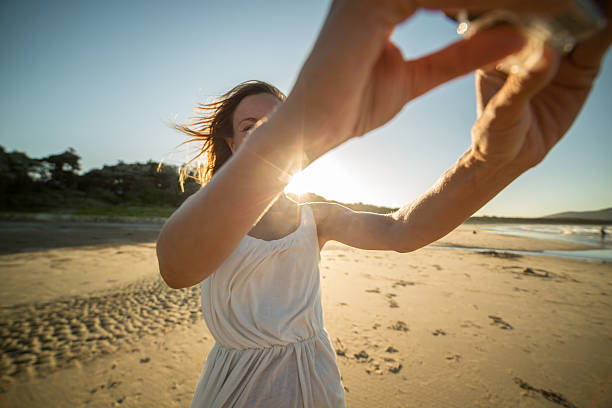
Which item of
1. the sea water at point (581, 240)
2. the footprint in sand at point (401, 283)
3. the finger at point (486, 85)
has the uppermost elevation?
the finger at point (486, 85)

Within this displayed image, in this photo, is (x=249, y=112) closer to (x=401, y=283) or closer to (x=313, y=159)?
(x=313, y=159)

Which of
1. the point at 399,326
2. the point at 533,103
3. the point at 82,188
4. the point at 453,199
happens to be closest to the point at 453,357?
the point at 399,326

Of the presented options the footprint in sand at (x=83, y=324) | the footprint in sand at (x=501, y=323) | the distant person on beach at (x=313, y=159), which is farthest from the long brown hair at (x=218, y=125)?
the footprint in sand at (x=501, y=323)

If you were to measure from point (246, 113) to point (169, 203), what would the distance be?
3558 centimetres

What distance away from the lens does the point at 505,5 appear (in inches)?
13.5

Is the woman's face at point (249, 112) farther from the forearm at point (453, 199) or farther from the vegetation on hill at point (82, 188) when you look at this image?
the vegetation on hill at point (82, 188)

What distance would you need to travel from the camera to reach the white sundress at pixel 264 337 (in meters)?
1.22

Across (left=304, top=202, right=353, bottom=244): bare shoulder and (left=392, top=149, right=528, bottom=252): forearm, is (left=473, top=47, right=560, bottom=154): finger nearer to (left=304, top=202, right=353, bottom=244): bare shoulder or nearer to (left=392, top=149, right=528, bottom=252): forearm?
(left=392, top=149, right=528, bottom=252): forearm

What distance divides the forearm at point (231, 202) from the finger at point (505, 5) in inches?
12.2

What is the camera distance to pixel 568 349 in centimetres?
377

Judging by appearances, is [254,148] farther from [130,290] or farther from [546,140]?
[130,290]

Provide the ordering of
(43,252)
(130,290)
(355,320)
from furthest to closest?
(43,252) → (130,290) → (355,320)

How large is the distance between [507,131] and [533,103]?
133 millimetres

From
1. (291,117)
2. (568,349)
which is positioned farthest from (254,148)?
(568,349)
